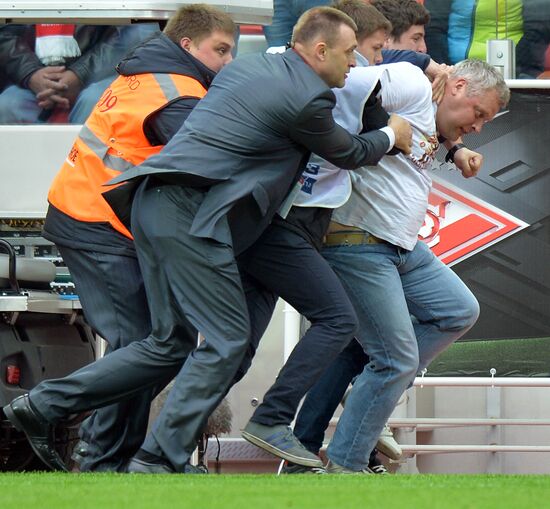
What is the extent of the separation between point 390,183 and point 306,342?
73 centimetres

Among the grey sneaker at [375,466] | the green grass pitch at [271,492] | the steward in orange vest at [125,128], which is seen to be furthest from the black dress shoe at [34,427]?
the grey sneaker at [375,466]

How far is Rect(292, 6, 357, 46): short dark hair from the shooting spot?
5.72 m

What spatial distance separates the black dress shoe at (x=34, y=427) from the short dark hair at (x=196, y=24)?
1512mm

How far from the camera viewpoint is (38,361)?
710 cm

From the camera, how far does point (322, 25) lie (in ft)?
18.9

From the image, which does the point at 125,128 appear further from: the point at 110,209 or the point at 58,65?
the point at 58,65

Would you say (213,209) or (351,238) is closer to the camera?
(213,209)

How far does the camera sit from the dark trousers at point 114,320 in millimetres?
6141

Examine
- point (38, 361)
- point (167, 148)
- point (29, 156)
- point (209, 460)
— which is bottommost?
point (209, 460)

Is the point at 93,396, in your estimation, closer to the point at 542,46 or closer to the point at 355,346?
the point at 355,346

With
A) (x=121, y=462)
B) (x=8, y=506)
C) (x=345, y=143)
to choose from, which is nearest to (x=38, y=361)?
(x=121, y=462)

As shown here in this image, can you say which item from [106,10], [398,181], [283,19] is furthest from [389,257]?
[283,19]

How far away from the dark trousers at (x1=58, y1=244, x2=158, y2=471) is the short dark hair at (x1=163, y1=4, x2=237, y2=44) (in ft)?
2.91

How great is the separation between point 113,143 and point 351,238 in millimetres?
990
